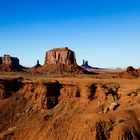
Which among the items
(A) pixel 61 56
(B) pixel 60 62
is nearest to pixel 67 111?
(A) pixel 61 56

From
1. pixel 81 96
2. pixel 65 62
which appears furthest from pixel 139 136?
pixel 65 62

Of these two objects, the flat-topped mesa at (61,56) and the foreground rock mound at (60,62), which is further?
the flat-topped mesa at (61,56)

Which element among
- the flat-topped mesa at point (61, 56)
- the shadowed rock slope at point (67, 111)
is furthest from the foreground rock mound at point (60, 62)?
the shadowed rock slope at point (67, 111)

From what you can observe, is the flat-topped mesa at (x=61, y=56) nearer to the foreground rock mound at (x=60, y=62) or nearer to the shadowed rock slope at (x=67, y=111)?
the foreground rock mound at (x=60, y=62)

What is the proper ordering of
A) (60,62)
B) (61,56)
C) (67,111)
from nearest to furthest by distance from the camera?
(67,111) → (61,56) → (60,62)

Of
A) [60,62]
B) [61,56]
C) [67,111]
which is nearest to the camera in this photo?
[67,111]

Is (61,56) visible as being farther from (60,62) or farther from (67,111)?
(67,111)

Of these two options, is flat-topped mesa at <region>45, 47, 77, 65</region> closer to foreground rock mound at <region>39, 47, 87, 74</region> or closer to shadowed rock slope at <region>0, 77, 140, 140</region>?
foreground rock mound at <region>39, 47, 87, 74</region>

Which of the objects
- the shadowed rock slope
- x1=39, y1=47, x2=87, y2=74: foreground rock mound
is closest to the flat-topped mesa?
x1=39, y1=47, x2=87, y2=74: foreground rock mound

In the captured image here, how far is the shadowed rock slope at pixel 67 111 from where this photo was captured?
4516 centimetres

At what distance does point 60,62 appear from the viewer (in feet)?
591

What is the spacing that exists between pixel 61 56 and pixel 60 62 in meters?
3.00

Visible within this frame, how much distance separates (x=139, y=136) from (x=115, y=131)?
9.23 ft

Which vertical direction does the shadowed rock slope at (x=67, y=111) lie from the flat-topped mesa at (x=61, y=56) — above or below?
below
